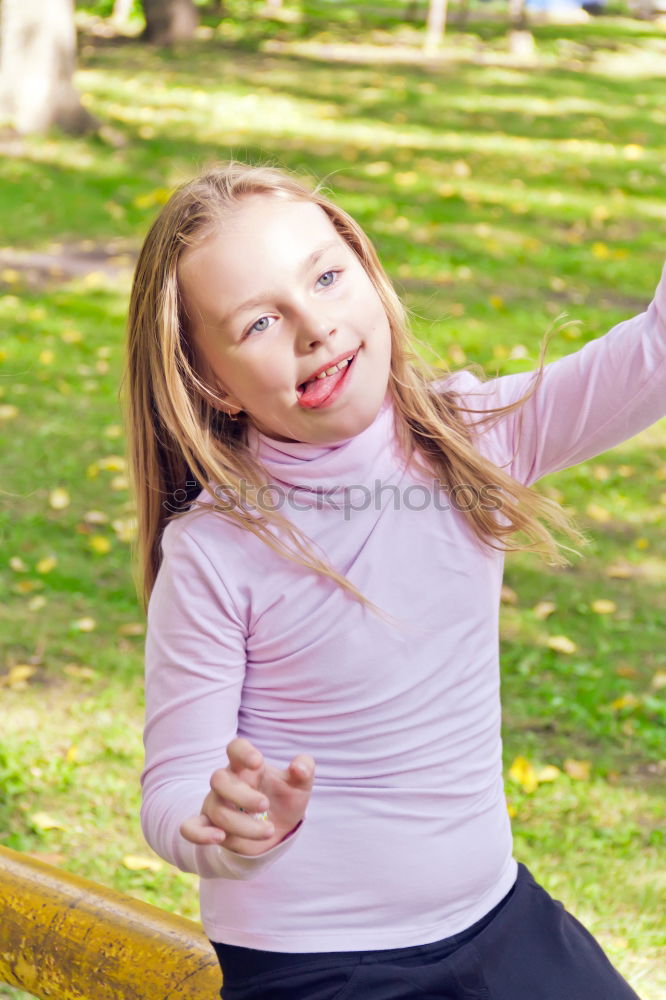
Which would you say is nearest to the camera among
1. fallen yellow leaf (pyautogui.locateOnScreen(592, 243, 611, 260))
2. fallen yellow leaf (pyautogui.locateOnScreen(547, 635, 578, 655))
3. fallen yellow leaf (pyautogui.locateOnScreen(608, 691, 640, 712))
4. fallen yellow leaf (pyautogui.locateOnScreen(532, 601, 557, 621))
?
fallen yellow leaf (pyautogui.locateOnScreen(608, 691, 640, 712))

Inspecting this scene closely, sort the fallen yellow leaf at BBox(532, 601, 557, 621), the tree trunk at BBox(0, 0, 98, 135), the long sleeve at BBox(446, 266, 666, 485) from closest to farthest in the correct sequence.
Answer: the long sleeve at BBox(446, 266, 666, 485) < the fallen yellow leaf at BBox(532, 601, 557, 621) < the tree trunk at BBox(0, 0, 98, 135)

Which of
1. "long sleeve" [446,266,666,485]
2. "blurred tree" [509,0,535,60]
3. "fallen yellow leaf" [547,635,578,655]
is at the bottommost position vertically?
"blurred tree" [509,0,535,60]

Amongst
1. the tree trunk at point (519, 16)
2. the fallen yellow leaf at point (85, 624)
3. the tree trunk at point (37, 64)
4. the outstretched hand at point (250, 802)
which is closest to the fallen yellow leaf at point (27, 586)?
the fallen yellow leaf at point (85, 624)

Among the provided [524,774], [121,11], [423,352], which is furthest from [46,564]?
[121,11]

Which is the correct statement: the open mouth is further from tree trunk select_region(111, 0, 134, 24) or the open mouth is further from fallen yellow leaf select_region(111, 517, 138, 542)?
tree trunk select_region(111, 0, 134, 24)

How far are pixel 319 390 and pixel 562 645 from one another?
2446 mm

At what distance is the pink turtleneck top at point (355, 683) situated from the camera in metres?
1.70

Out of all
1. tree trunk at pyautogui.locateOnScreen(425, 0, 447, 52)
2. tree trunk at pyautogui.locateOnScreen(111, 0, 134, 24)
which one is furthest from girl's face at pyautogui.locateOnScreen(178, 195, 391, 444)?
tree trunk at pyautogui.locateOnScreen(111, 0, 134, 24)

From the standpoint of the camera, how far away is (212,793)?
4.72 feet

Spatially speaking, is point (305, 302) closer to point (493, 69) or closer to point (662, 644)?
point (662, 644)

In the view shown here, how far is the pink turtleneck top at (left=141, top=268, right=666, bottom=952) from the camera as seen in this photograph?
1.70 m

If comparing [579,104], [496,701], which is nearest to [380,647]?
[496,701]

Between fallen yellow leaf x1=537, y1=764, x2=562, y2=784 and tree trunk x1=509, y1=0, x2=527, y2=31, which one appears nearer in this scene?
fallen yellow leaf x1=537, y1=764, x2=562, y2=784

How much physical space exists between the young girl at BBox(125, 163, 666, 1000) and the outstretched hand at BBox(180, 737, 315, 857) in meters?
0.16
